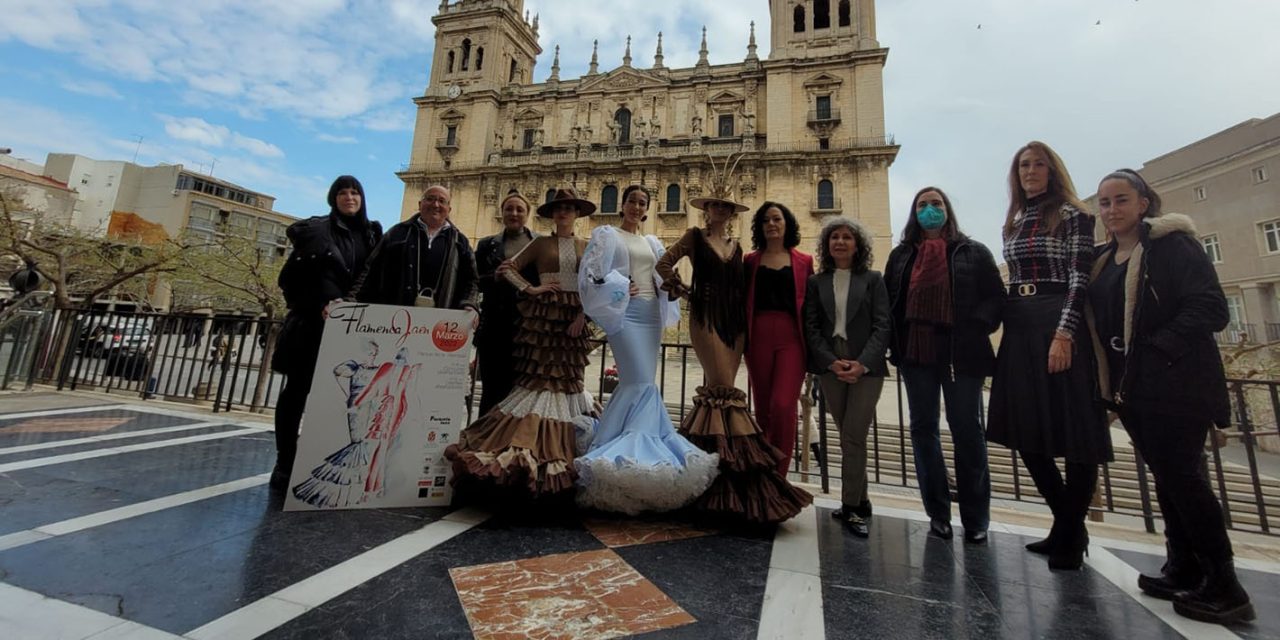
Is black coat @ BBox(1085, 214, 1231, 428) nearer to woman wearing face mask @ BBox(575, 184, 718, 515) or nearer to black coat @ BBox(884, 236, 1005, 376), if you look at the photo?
black coat @ BBox(884, 236, 1005, 376)

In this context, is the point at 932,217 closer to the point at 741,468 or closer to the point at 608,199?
the point at 741,468

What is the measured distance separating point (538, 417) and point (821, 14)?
1444 inches

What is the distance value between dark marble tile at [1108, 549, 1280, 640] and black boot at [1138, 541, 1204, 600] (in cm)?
17

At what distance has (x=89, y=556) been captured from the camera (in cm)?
177

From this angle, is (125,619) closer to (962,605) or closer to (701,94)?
(962,605)

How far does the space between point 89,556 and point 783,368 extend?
314 cm

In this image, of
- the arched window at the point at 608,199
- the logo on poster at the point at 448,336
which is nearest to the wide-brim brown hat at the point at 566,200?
the logo on poster at the point at 448,336

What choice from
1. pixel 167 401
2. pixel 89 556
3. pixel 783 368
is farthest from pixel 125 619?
pixel 167 401

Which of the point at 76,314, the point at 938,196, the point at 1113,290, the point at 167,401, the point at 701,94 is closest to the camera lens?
the point at 1113,290

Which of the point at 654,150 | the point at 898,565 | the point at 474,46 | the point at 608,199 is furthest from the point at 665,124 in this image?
the point at 898,565

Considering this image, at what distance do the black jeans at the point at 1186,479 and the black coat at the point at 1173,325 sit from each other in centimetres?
7

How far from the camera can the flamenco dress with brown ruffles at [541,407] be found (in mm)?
2379

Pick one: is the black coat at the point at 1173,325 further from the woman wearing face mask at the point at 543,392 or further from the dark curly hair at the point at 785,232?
the woman wearing face mask at the point at 543,392

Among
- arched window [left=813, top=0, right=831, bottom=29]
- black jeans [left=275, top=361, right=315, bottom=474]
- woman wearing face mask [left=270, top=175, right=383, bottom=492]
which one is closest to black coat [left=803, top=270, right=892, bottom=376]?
woman wearing face mask [left=270, top=175, right=383, bottom=492]
